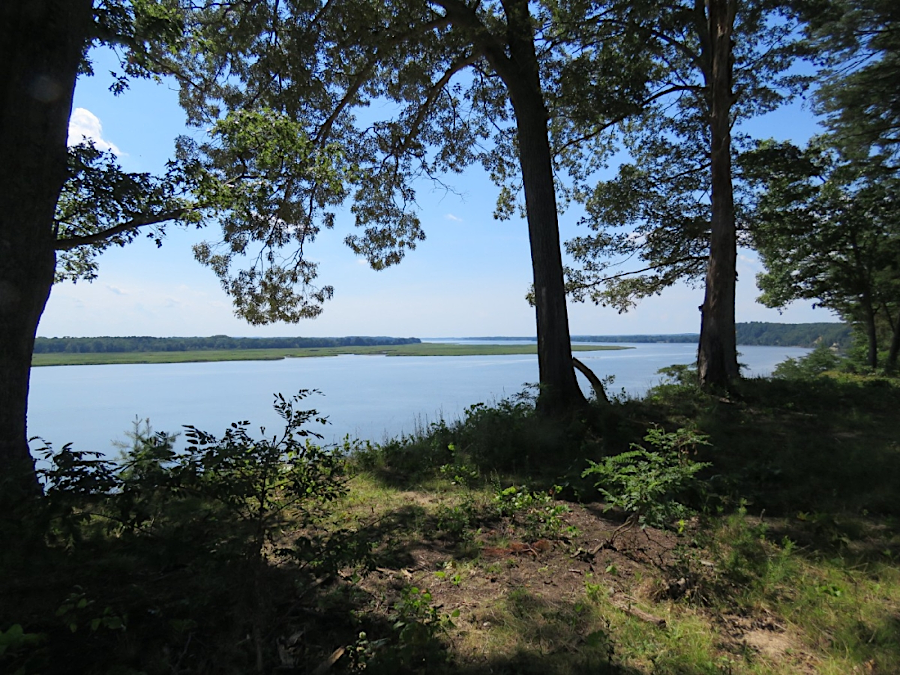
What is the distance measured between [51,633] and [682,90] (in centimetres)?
1205

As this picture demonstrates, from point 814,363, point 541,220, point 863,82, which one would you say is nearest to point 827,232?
point 863,82

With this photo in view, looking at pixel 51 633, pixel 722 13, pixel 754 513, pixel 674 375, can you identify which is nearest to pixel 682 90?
pixel 722 13

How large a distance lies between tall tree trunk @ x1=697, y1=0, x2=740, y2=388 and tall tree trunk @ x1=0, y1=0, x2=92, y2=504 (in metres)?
9.35

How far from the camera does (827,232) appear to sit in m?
15.8

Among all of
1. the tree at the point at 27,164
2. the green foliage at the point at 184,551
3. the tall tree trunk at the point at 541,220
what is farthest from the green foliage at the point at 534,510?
the tree at the point at 27,164

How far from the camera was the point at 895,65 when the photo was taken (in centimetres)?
1230

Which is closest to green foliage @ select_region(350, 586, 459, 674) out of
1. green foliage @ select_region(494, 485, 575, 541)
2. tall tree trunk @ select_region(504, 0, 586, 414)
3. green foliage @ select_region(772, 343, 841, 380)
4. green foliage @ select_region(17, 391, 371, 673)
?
green foliage @ select_region(17, 391, 371, 673)

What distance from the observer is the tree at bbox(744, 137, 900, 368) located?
11.9 meters

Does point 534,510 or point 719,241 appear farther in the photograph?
point 719,241

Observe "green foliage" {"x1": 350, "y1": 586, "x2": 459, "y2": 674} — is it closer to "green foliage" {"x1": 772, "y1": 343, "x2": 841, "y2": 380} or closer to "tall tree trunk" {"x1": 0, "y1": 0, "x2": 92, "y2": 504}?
"tall tree trunk" {"x1": 0, "y1": 0, "x2": 92, "y2": 504}

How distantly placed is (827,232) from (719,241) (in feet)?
31.8

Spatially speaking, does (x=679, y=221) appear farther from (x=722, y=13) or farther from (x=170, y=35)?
(x=170, y=35)

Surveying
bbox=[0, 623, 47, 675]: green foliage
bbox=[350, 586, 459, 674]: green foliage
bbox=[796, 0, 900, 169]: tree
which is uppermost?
bbox=[796, 0, 900, 169]: tree

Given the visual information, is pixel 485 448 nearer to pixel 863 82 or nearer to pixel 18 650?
pixel 18 650
